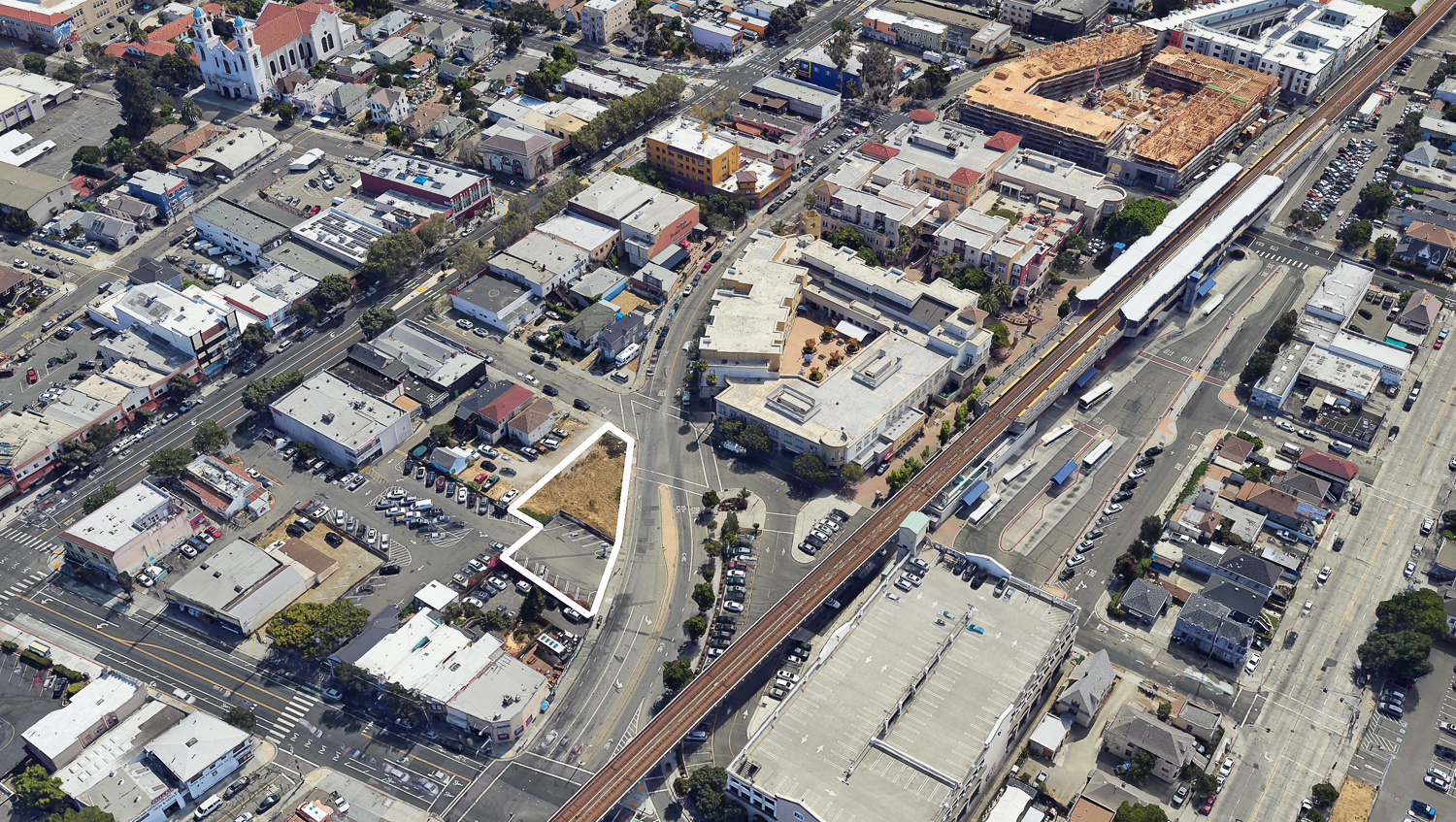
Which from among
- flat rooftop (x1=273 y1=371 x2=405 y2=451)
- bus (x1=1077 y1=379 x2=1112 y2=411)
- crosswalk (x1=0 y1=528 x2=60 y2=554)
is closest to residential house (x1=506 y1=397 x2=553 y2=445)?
flat rooftop (x1=273 y1=371 x2=405 y2=451)

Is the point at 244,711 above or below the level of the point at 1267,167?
below

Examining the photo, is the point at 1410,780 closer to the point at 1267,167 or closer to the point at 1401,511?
the point at 1401,511

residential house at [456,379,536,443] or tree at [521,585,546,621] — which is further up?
residential house at [456,379,536,443]

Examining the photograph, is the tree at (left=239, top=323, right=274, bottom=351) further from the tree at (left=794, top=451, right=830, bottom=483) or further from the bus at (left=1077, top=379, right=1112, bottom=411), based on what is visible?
the bus at (left=1077, top=379, right=1112, bottom=411)

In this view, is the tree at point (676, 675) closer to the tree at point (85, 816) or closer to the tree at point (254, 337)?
the tree at point (85, 816)

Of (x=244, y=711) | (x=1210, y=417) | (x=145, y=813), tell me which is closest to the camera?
(x=145, y=813)

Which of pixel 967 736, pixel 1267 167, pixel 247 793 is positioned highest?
pixel 1267 167

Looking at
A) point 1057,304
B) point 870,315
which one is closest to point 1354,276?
point 1057,304
